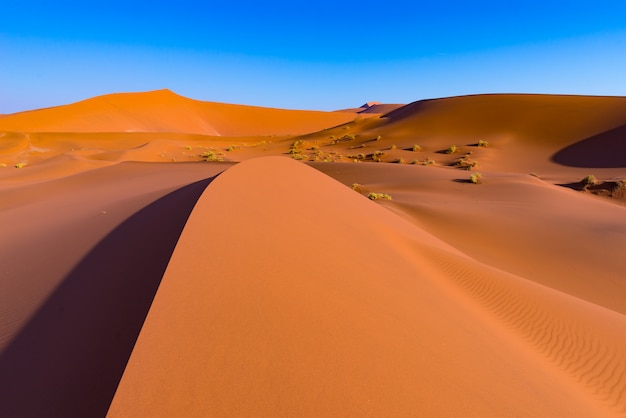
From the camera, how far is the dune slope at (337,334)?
194 cm

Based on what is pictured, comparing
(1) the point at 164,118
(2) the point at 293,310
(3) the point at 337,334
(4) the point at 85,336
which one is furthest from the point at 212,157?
(1) the point at 164,118

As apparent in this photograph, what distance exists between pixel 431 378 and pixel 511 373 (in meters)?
0.90

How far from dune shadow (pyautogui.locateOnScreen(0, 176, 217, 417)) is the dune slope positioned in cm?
30

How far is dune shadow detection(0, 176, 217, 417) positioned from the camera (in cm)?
206

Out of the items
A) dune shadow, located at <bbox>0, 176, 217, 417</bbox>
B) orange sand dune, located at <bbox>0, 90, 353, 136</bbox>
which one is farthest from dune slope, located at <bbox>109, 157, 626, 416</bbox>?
orange sand dune, located at <bbox>0, 90, 353, 136</bbox>

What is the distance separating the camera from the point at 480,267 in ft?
18.4

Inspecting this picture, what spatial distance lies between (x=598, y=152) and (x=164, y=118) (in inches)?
2639

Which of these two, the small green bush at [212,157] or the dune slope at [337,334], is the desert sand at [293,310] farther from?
the small green bush at [212,157]

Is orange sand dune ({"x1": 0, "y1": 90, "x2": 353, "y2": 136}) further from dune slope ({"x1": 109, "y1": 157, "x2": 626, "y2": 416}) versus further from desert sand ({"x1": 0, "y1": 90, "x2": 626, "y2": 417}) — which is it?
dune slope ({"x1": 109, "y1": 157, "x2": 626, "y2": 416})

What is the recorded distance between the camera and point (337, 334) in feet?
8.22

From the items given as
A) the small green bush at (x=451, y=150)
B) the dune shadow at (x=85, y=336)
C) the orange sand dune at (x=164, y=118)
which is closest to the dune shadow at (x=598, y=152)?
the small green bush at (x=451, y=150)

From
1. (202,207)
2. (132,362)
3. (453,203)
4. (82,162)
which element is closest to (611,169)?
(453,203)

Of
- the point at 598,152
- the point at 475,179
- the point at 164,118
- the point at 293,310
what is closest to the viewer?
the point at 293,310

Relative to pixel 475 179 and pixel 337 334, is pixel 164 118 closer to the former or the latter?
pixel 475 179
